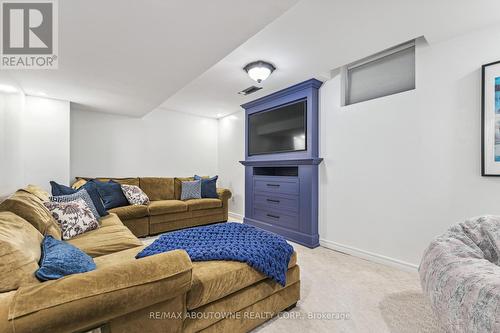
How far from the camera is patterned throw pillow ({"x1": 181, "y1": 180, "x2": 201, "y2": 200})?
4184 millimetres

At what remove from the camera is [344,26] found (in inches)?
75.5

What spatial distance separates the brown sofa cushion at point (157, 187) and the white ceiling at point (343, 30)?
2288 millimetres

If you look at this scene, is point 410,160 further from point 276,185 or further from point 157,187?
point 157,187

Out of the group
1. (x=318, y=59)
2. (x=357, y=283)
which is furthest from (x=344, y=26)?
(x=357, y=283)

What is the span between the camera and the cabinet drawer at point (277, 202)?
3.37 m

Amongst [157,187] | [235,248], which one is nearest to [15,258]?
[235,248]

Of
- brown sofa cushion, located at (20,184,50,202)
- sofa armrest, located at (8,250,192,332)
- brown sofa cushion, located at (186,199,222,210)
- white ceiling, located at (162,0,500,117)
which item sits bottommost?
brown sofa cushion, located at (186,199,222,210)

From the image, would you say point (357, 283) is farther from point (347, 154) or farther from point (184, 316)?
point (184, 316)

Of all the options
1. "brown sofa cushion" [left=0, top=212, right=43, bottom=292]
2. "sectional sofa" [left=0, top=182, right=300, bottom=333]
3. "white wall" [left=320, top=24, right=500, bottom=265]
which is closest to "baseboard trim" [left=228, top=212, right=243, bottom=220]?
"white wall" [left=320, top=24, right=500, bottom=265]

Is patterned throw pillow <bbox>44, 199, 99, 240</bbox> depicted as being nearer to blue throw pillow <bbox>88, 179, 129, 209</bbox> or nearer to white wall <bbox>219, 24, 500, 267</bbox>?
blue throw pillow <bbox>88, 179, 129, 209</bbox>

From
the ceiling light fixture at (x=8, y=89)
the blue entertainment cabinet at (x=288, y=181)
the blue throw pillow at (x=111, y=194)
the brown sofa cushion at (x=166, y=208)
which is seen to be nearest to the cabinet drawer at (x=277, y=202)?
the blue entertainment cabinet at (x=288, y=181)

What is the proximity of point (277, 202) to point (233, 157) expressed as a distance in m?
1.77

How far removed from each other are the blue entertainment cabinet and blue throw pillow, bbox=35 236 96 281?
2.60 meters

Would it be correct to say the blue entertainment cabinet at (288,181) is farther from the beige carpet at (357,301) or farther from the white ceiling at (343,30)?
the beige carpet at (357,301)
